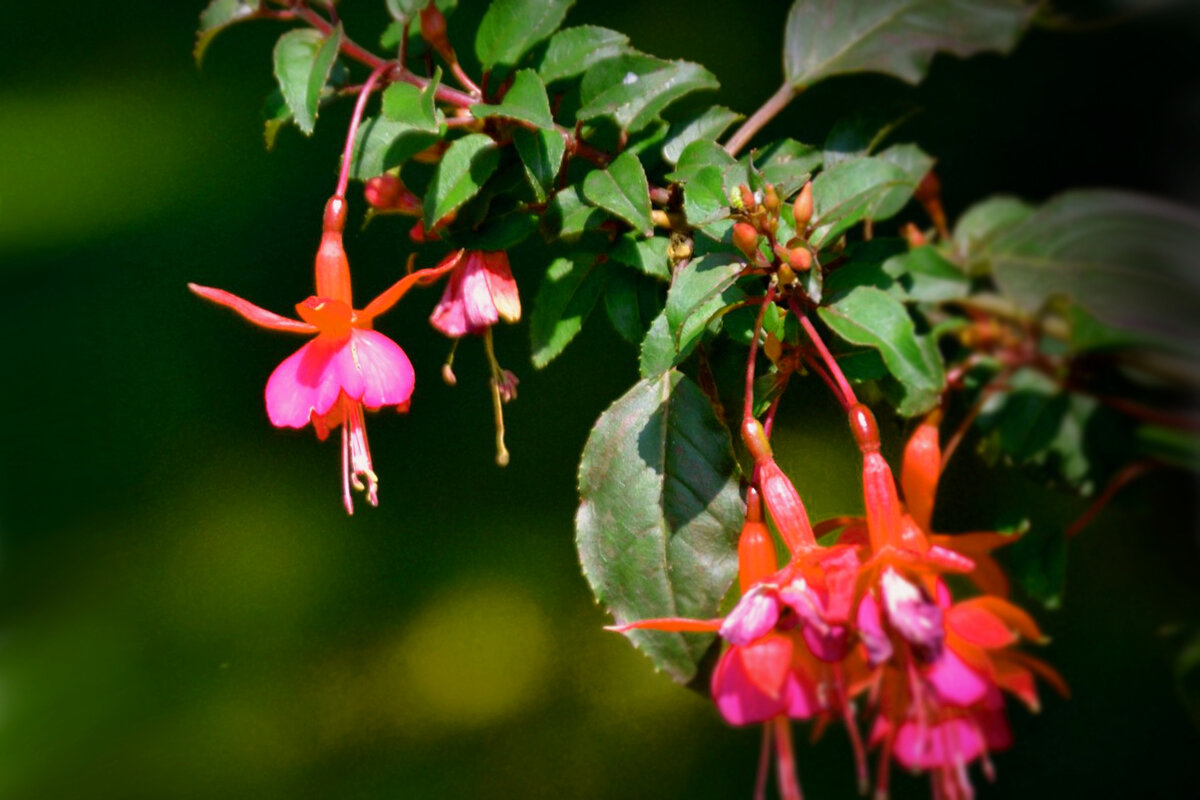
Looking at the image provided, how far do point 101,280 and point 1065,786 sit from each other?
852 millimetres

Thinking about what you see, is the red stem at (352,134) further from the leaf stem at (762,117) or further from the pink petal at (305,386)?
the leaf stem at (762,117)

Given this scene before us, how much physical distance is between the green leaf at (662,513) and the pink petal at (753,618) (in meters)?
0.09

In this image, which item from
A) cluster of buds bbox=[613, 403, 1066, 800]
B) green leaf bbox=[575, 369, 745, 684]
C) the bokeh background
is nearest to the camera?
cluster of buds bbox=[613, 403, 1066, 800]

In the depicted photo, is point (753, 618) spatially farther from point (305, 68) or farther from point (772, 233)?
point (305, 68)

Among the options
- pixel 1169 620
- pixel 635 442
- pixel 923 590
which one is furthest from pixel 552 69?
pixel 1169 620

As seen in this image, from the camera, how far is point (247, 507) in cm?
80

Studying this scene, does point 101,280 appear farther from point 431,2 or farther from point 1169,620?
point 1169,620

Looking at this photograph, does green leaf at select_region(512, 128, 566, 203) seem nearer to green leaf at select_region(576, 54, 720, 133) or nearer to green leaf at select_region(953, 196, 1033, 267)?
green leaf at select_region(576, 54, 720, 133)

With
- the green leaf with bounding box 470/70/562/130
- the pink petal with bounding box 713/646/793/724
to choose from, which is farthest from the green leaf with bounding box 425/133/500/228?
the pink petal with bounding box 713/646/793/724

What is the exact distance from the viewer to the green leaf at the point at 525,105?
0.40 m

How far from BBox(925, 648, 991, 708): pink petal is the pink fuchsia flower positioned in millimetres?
248

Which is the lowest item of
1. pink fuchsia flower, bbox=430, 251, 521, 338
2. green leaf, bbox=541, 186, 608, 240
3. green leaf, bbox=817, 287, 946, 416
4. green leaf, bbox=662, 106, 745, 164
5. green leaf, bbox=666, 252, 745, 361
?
green leaf, bbox=817, 287, 946, 416

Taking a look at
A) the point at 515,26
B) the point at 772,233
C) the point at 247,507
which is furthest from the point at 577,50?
the point at 247,507

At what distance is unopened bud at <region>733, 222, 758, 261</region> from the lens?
1.24 feet
